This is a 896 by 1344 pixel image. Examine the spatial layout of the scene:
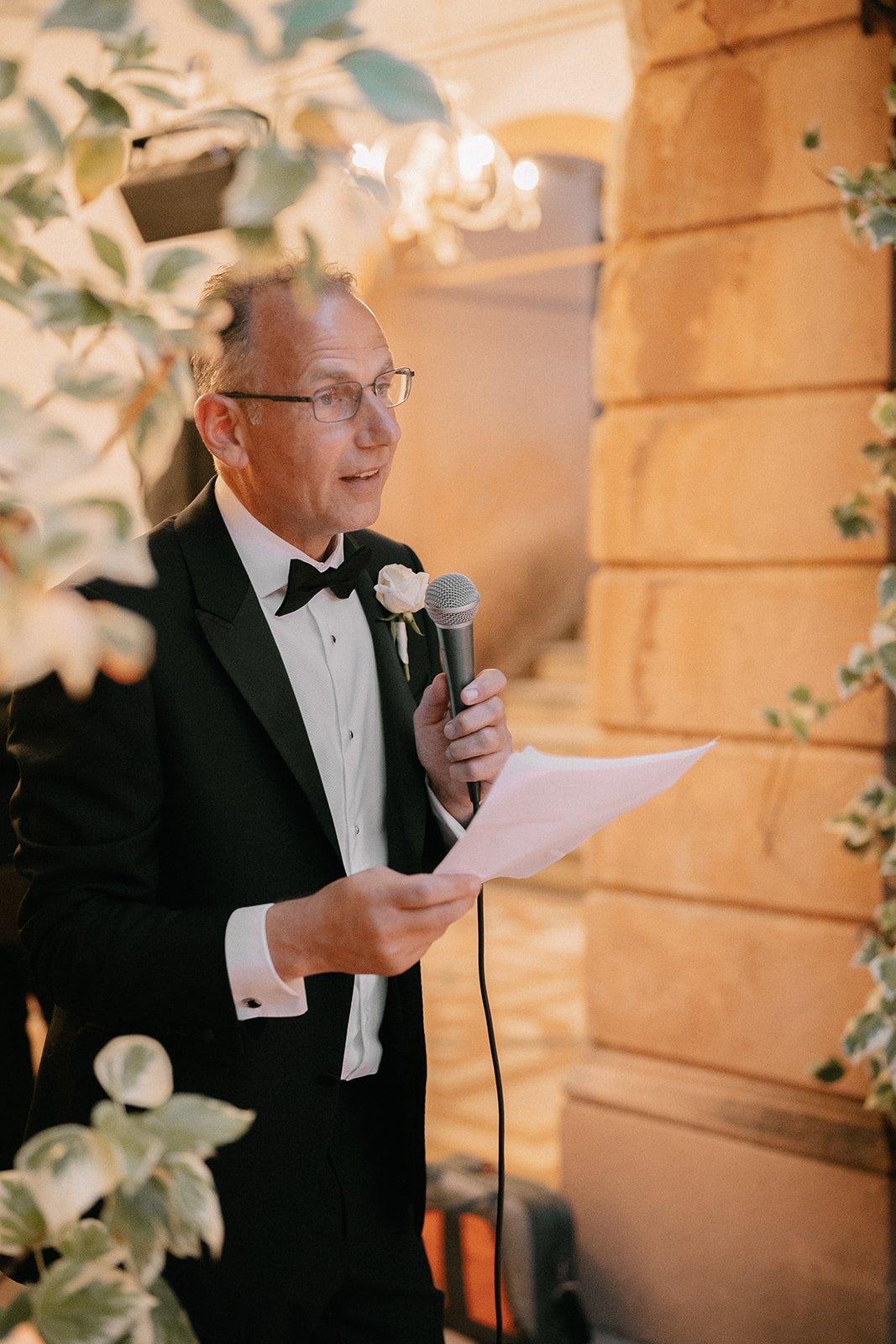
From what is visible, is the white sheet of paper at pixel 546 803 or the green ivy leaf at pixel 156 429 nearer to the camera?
the green ivy leaf at pixel 156 429

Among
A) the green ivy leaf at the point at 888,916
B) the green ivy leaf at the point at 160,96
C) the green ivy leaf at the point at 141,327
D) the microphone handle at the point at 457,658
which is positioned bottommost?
the green ivy leaf at the point at 888,916

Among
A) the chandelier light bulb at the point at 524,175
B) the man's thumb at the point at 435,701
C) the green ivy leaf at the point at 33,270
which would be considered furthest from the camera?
the chandelier light bulb at the point at 524,175

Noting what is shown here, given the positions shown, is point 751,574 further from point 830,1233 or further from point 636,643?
point 830,1233

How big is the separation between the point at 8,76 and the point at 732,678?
7.56 ft

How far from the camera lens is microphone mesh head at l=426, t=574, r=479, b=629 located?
137 cm

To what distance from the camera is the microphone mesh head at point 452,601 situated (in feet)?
4.48

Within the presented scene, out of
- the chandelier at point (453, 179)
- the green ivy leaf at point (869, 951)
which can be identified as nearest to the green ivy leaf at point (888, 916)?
the green ivy leaf at point (869, 951)

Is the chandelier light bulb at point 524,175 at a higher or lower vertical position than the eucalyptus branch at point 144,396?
higher

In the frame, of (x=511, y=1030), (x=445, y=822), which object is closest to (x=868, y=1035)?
(x=445, y=822)

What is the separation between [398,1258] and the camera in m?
1.58

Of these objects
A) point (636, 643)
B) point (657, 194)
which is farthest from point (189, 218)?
point (636, 643)

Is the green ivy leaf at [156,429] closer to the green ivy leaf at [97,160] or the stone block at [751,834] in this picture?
the green ivy leaf at [97,160]

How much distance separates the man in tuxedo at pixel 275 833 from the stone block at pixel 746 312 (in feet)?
4.32

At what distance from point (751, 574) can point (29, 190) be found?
223 cm
